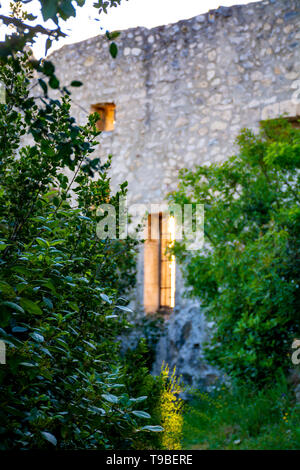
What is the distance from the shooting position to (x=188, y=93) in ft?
23.3

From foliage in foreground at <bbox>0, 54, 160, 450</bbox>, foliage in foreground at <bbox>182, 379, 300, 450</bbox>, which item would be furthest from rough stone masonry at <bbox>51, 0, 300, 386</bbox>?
foliage in foreground at <bbox>0, 54, 160, 450</bbox>

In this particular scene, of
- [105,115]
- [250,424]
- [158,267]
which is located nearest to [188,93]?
[105,115]

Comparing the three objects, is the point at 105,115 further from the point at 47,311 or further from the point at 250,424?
the point at 47,311

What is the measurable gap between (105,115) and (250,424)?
5.10 m

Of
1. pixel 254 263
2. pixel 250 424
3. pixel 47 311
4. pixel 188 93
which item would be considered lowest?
pixel 250 424

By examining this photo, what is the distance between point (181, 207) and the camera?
5.40 meters

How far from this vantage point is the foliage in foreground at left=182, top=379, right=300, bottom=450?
4237 millimetres

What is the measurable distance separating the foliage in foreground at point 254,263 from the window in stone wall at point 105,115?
3115 millimetres

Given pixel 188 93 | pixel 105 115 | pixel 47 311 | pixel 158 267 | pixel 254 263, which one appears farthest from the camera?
pixel 105 115

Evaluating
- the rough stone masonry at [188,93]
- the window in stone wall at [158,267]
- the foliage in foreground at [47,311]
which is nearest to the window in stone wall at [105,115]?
the rough stone masonry at [188,93]

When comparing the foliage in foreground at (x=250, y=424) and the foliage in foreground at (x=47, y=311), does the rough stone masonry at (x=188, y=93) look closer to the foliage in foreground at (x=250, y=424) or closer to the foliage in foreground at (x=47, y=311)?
the foliage in foreground at (x=250, y=424)
